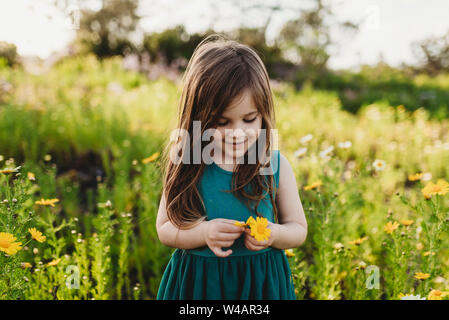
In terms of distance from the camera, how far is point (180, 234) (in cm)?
126

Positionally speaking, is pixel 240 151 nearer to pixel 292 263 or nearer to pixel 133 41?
pixel 292 263

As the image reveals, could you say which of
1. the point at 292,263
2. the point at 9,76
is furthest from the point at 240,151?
the point at 9,76

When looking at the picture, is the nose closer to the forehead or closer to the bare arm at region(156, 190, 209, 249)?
the forehead

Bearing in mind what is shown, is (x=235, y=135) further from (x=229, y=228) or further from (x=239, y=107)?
(x=229, y=228)

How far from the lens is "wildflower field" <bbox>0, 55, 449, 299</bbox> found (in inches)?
64.2

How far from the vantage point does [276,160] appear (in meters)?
1.39

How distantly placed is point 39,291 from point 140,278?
62 cm

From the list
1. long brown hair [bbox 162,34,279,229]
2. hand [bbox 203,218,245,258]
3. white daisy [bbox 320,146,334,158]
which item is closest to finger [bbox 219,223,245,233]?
hand [bbox 203,218,245,258]

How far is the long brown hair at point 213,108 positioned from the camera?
4.06 ft

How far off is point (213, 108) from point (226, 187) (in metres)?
0.29

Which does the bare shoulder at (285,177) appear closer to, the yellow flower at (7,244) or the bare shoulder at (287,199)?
the bare shoulder at (287,199)

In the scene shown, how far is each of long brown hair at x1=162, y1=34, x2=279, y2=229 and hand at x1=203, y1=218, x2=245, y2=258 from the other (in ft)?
0.37

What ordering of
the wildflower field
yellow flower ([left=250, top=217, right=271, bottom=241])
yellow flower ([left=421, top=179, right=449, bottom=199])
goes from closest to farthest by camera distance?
yellow flower ([left=250, top=217, right=271, bottom=241]), yellow flower ([left=421, top=179, right=449, bottom=199]), the wildflower field

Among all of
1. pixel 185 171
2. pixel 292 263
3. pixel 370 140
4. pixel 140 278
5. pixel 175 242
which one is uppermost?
pixel 370 140
